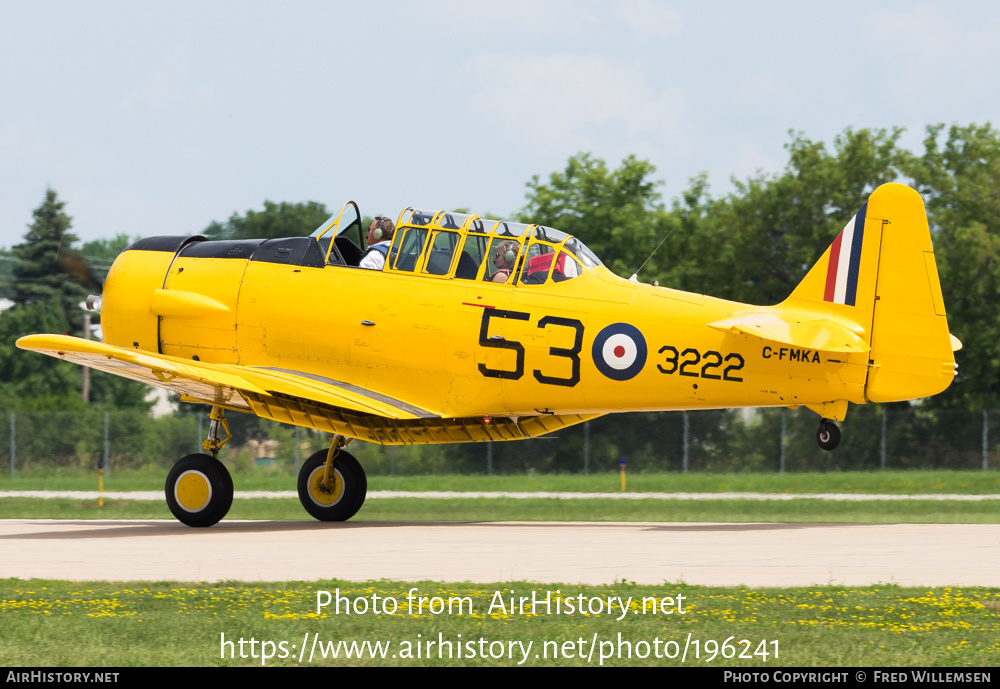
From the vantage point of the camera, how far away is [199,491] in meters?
16.1

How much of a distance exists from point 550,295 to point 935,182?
2982 cm

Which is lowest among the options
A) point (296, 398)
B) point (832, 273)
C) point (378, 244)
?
point (296, 398)

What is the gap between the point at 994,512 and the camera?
19.4 m

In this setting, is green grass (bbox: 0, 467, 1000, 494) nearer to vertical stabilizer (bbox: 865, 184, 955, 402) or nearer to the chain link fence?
the chain link fence

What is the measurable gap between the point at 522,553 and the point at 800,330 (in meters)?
4.59

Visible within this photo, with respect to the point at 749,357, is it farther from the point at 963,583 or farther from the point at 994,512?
the point at 994,512

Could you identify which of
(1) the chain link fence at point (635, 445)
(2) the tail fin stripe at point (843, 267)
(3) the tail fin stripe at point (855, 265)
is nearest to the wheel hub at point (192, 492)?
(2) the tail fin stripe at point (843, 267)

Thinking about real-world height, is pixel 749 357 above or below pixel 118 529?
above

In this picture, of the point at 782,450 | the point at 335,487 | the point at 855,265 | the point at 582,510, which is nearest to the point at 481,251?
the point at 335,487

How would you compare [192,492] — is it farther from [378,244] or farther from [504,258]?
[504,258]

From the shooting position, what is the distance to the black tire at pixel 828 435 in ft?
48.1

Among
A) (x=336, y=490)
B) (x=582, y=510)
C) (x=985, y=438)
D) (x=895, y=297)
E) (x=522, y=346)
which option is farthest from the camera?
(x=985, y=438)

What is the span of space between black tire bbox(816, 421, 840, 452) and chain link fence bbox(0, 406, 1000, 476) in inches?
767
